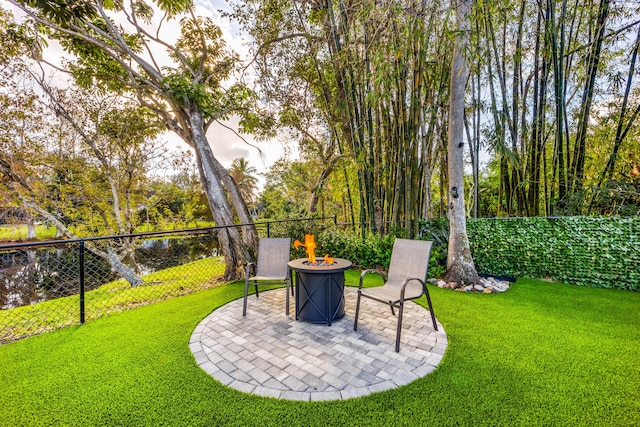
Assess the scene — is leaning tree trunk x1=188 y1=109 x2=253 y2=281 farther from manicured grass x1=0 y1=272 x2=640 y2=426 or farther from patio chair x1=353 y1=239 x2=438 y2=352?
patio chair x1=353 y1=239 x2=438 y2=352

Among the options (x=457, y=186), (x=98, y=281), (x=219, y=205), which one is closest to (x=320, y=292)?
(x=457, y=186)

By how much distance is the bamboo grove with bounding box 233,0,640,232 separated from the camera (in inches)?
148

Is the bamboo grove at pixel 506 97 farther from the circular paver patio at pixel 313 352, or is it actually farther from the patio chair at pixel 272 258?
the circular paver patio at pixel 313 352

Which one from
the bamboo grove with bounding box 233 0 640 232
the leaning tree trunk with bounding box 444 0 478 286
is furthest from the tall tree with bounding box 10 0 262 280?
the leaning tree trunk with bounding box 444 0 478 286

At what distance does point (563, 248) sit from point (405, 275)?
3068 mm

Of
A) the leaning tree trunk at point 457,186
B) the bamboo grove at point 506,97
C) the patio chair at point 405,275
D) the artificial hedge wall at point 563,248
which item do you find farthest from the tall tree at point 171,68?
the artificial hedge wall at point 563,248

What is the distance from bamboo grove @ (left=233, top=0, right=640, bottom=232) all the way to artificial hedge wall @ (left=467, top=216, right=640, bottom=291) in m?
0.44

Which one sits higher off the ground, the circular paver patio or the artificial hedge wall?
the artificial hedge wall

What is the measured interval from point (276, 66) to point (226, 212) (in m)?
3.42

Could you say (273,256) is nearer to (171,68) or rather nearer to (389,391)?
(389,391)

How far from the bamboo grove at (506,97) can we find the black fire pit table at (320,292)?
84.6 inches

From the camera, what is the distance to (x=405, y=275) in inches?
112

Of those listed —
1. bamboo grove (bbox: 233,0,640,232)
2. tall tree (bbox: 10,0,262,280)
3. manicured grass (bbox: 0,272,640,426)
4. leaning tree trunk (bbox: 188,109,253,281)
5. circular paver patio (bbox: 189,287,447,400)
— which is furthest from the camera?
leaning tree trunk (bbox: 188,109,253,281)

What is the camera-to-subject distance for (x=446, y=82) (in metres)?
4.35
